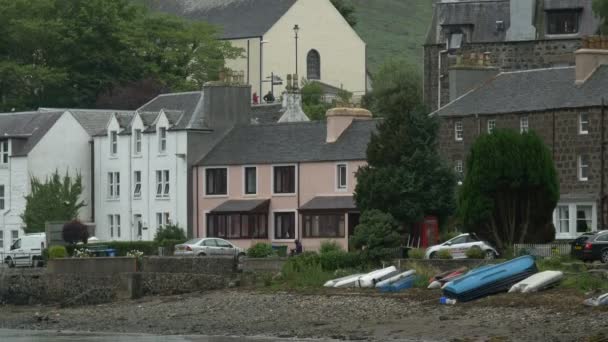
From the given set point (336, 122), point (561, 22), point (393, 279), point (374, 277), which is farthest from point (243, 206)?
point (393, 279)

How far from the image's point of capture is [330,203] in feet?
292

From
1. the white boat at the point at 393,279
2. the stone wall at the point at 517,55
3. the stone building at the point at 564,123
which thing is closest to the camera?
the white boat at the point at 393,279

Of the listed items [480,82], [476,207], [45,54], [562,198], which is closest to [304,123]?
[480,82]

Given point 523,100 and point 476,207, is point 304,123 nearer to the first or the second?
point 523,100

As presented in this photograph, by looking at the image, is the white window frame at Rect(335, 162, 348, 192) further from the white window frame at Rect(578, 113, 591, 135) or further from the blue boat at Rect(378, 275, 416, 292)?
the blue boat at Rect(378, 275, 416, 292)

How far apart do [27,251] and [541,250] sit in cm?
3177

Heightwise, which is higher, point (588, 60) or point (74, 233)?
point (588, 60)

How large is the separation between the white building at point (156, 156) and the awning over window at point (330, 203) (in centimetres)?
845

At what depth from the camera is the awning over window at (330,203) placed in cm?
8781

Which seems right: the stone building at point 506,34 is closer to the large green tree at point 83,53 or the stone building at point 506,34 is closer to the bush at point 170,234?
the bush at point 170,234

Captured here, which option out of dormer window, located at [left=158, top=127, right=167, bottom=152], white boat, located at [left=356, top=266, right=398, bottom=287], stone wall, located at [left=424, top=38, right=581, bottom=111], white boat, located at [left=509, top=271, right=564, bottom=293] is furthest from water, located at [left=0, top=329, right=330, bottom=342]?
stone wall, located at [left=424, top=38, right=581, bottom=111]

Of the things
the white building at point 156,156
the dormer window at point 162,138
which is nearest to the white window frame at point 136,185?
the white building at point 156,156

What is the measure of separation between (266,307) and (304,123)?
30.0 metres

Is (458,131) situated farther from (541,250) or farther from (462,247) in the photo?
(541,250)
